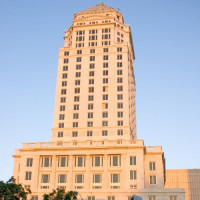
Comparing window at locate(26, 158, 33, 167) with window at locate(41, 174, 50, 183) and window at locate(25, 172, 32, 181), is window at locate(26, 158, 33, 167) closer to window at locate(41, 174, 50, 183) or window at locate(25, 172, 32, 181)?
window at locate(25, 172, 32, 181)

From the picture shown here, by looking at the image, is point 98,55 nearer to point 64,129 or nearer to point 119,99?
point 119,99

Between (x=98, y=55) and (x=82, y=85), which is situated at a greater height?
(x=98, y=55)

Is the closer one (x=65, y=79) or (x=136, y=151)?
(x=136, y=151)

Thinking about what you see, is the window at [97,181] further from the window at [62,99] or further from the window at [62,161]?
the window at [62,99]

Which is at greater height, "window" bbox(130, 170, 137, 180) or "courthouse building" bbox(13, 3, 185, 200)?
"courthouse building" bbox(13, 3, 185, 200)

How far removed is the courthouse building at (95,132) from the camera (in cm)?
9519

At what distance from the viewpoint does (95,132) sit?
109000 millimetres

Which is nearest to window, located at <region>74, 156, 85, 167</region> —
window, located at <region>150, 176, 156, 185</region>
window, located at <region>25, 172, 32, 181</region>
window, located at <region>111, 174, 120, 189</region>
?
window, located at <region>111, 174, 120, 189</region>

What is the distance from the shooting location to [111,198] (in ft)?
297

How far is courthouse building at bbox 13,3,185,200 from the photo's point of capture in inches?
3748

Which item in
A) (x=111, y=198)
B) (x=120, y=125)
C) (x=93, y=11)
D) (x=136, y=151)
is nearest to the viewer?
(x=111, y=198)

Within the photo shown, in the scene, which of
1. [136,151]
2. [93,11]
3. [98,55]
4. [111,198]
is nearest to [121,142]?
[136,151]

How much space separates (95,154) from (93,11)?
5805 centimetres

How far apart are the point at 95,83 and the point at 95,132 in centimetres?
1664
